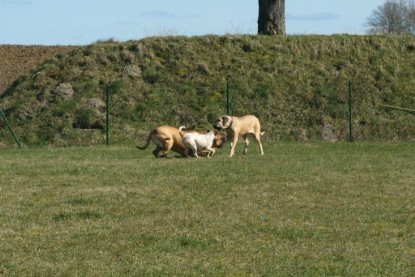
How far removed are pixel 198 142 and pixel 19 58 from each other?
92.4 ft

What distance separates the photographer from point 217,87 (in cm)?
3862

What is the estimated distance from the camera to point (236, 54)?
4125 centimetres

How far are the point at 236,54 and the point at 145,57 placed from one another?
11.9 feet

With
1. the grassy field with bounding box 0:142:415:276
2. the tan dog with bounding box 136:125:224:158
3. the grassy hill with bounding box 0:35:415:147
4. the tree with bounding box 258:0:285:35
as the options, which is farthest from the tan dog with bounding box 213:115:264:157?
the tree with bounding box 258:0:285:35

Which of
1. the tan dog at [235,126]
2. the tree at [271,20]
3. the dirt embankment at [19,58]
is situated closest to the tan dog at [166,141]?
the tan dog at [235,126]

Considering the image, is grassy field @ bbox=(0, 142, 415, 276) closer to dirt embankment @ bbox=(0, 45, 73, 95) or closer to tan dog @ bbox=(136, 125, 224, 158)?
tan dog @ bbox=(136, 125, 224, 158)

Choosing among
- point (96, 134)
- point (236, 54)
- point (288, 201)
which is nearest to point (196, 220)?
point (288, 201)

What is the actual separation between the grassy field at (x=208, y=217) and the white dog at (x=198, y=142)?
40.6 inches

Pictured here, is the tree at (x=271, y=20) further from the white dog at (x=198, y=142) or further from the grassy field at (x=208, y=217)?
the grassy field at (x=208, y=217)

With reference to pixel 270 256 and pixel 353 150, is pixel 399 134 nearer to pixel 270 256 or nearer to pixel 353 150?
pixel 353 150

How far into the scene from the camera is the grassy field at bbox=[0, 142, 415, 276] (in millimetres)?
Answer: 11805

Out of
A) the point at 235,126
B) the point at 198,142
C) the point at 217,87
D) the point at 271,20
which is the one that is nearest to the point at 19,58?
the point at 271,20

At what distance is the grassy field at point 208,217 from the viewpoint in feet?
38.7

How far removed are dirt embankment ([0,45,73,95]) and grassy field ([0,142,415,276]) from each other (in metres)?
23.6
